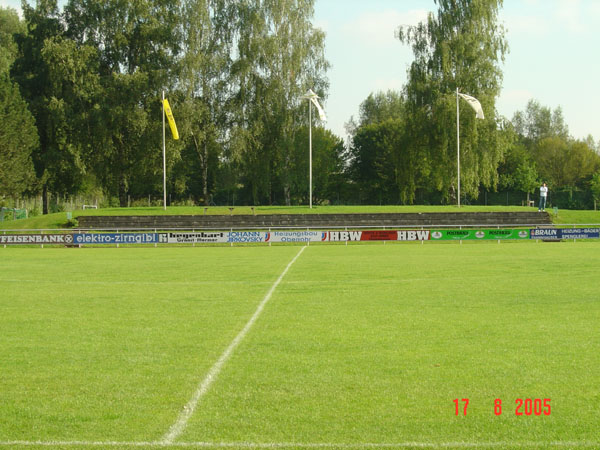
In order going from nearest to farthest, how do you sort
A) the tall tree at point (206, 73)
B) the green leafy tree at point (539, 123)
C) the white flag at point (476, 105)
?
the white flag at point (476, 105)
the tall tree at point (206, 73)
the green leafy tree at point (539, 123)

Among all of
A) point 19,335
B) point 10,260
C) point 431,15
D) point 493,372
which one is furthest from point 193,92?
point 493,372

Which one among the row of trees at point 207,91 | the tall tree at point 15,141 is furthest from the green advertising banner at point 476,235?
the tall tree at point 15,141

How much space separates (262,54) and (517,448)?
2074 inches

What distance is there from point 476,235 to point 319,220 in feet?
41.5

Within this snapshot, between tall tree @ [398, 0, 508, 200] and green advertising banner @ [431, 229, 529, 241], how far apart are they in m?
15.2

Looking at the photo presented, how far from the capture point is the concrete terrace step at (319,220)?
1725 inches

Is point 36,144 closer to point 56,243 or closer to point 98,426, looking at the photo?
point 56,243

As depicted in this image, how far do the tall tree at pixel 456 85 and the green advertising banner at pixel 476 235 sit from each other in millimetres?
15246

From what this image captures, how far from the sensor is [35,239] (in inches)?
1416

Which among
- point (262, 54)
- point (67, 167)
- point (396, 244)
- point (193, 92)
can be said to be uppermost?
point (262, 54)

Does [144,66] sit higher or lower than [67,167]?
higher

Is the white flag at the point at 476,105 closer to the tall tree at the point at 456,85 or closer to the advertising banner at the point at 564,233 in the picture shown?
the tall tree at the point at 456,85

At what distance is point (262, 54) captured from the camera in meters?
54.3

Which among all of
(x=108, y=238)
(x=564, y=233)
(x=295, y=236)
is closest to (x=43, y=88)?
(x=108, y=238)
